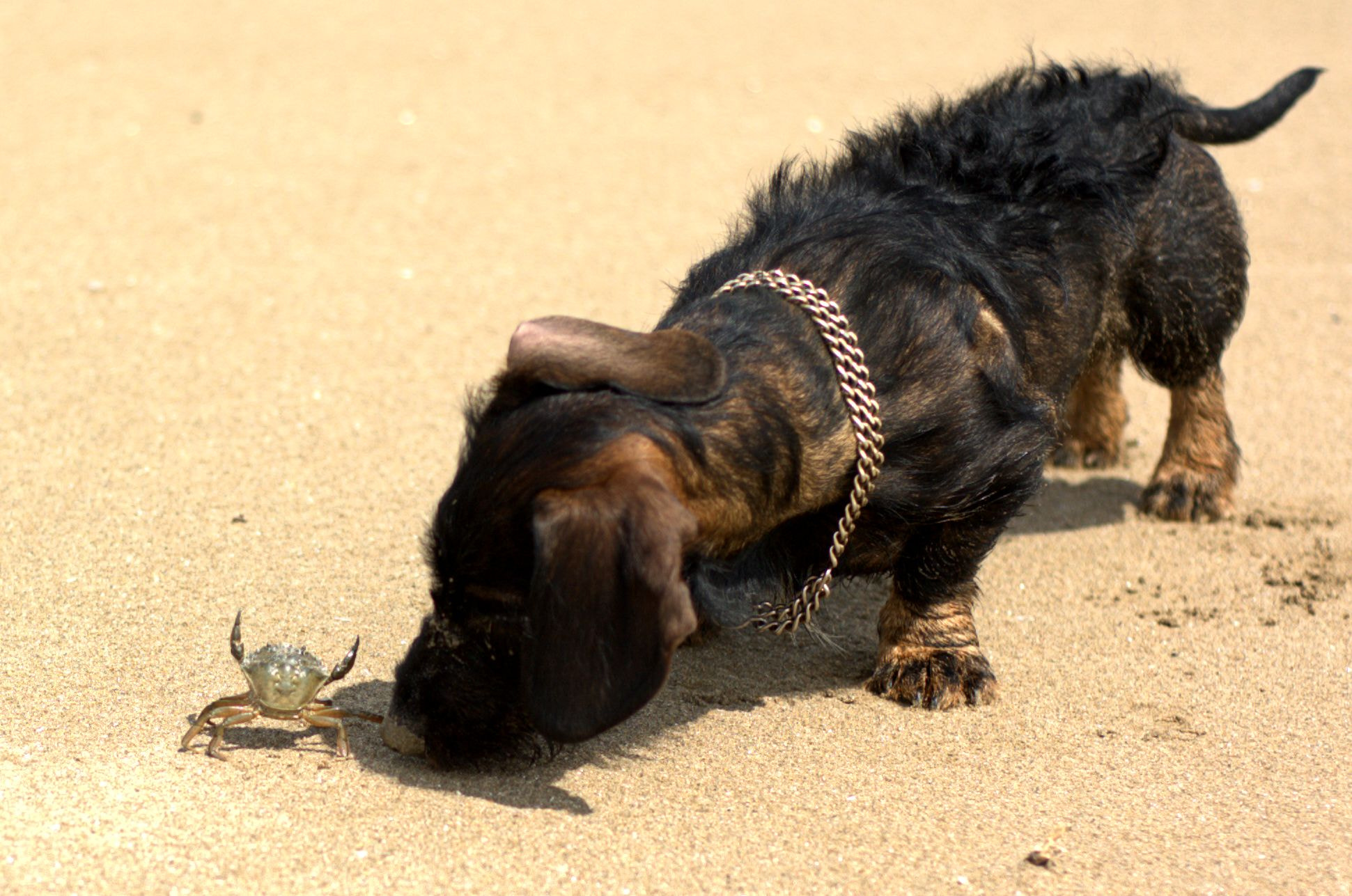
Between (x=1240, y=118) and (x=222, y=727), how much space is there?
14.6 feet

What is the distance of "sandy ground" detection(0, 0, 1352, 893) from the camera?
133 inches

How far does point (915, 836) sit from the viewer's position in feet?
11.3

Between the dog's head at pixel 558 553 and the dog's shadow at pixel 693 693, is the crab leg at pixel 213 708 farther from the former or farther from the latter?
the dog's head at pixel 558 553

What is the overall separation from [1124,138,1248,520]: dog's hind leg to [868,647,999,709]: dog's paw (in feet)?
5.42

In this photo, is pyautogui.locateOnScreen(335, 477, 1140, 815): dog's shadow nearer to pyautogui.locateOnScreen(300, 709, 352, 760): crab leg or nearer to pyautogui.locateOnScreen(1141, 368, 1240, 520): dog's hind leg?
pyautogui.locateOnScreen(300, 709, 352, 760): crab leg

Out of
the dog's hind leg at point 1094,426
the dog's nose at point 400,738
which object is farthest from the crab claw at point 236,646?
the dog's hind leg at point 1094,426

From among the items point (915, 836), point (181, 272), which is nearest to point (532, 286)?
point (181, 272)

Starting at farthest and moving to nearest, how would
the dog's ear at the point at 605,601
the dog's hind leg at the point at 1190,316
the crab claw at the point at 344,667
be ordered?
the dog's hind leg at the point at 1190,316, the crab claw at the point at 344,667, the dog's ear at the point at 605,601

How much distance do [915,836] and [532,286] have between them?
176 inches

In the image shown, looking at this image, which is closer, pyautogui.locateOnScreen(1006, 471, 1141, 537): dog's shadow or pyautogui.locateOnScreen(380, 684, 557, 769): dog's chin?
pyautogui.locateOnScreen(380, 684, 557, 769): dog's chin

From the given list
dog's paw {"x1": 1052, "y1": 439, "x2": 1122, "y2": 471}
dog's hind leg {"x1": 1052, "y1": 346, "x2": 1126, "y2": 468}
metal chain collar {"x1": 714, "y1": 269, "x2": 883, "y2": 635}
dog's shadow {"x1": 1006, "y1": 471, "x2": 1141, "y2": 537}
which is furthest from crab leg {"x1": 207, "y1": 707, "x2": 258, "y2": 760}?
dog's paw {"x1": 1052, "y1": 439, "x2": 1122, "y2": 471}

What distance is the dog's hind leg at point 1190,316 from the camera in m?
5.17

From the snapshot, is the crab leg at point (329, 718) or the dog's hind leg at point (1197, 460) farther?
the dog's hind leg at point (1197, 460)

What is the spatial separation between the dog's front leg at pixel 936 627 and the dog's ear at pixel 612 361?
3.56 ft
